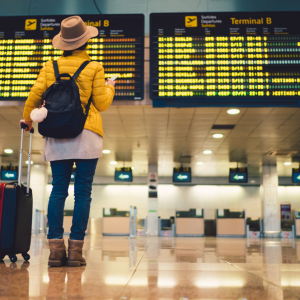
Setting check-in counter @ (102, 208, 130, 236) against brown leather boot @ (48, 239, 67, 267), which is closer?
brown leather boot @ (48, 239, 67, 267)

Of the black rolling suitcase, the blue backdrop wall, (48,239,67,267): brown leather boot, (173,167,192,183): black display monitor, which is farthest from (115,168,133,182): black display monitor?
(48,239,67,267): brown leather boot

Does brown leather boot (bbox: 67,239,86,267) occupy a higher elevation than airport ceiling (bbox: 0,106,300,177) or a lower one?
lower

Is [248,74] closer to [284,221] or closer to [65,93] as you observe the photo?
[65,93]

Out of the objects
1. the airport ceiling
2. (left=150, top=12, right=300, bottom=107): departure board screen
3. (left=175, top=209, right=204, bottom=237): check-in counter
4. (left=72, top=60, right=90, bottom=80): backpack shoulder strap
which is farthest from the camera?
(left=175, top=209, right=204, bottom=237): check-in counter

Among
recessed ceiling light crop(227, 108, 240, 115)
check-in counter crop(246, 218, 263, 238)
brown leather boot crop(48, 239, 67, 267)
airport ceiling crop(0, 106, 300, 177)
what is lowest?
check-in counter crop(246, 218, 263, 238)

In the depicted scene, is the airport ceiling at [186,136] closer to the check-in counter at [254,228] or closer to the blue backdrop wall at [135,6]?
the blue backdrop wall at [135,6]

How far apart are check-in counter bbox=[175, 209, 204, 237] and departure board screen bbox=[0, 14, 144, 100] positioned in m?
10.4

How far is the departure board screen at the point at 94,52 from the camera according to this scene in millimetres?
6473

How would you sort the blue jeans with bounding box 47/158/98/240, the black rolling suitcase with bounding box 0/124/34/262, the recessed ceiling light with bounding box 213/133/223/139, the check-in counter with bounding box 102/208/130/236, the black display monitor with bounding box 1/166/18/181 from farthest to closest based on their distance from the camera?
the check-in counter with bounding box 102/208/130/236 → the black display monitor with bounding box 1/166/18/181 → the recessed ceiling light with bounding box 213/133/223/139 → the black rolling suitcase with bounding box 0/124/34/262 → the blue jeans with bounding box 47/158/98/240

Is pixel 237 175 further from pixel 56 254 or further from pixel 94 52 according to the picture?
pixel 56 254

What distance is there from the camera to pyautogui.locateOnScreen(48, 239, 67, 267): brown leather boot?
2.29 m

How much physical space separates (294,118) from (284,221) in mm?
10642

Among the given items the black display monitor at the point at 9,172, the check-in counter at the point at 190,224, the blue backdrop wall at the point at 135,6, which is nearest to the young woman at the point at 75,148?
the blue backdrop wall at the point at 135,6

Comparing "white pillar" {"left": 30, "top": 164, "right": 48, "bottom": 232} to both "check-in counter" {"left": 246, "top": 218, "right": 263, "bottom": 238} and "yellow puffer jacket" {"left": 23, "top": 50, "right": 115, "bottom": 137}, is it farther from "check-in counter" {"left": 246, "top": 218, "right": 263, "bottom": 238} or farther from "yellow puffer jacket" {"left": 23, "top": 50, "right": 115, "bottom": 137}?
"yellow puffer jacket" {"left": 23, "top": 50, "right": 115, "bottom": 137}
